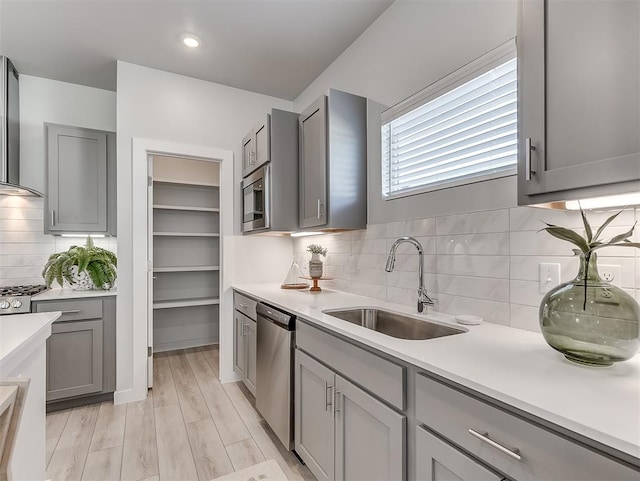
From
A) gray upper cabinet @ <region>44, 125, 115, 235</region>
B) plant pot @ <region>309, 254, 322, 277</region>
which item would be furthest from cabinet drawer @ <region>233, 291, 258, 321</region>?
gray upper cabinet @ <region>44, 125, 115, 235</region>

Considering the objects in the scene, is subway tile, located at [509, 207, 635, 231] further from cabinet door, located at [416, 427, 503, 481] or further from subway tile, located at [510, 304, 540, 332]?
cabinet door, located at [416, 427, 503, 481]

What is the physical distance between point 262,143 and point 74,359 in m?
2.30

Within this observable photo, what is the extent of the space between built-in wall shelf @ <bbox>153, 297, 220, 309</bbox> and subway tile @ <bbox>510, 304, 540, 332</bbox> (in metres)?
3.34

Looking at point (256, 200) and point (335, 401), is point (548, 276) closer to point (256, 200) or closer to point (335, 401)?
point (335, 401)

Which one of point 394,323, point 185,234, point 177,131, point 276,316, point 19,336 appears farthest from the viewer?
point 185,234

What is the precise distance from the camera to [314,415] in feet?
5.42

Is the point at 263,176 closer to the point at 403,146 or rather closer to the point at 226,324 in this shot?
the point at 403,146

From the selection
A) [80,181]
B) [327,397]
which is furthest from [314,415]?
[80,181]

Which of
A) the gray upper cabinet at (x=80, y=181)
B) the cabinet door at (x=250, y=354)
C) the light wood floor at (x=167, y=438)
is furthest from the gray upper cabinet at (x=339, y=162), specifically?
the gray upper cabinet at (x=80, y=181)

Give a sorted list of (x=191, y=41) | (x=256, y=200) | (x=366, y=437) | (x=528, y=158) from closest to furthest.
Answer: (x=528, y=158) → (x=366, y=437) → (x=191, y=41) → (x=256, y=200)

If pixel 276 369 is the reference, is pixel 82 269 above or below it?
above

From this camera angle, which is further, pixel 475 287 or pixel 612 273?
pixel 475 287

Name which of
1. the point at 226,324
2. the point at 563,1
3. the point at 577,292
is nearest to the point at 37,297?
the point at 226,324

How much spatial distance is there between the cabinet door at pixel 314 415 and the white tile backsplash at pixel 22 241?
276cm
